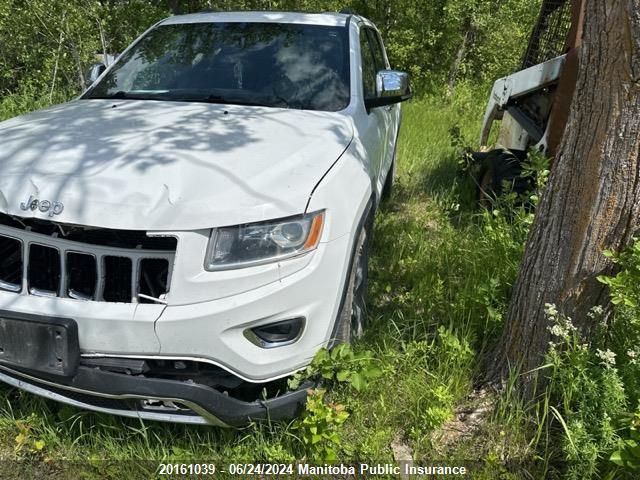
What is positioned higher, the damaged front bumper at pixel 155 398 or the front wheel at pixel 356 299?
the front wheel at pixel 356 299

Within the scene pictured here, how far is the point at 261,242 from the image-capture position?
73.7 inches

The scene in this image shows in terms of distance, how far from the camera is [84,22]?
7.25m

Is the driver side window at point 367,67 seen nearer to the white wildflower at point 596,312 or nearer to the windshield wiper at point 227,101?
the windshield wiper at point 227,101

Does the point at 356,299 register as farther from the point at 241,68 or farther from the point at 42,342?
the point at 241,68

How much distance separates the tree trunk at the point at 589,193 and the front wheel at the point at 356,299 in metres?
0.71

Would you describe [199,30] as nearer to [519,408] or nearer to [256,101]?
[256,101]

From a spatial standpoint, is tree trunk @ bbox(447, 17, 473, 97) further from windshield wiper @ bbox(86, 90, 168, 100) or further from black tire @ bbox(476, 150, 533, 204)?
windshield wiper @ bbox(86, 90, 168, 100)

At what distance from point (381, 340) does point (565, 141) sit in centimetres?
124

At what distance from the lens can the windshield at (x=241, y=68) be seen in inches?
118

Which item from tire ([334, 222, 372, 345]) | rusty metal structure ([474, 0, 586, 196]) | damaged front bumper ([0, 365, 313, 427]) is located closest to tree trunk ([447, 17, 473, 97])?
rusty metal structure ([474, 0, 586, 196])

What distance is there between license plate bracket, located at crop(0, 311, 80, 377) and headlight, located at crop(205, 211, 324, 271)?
0.55m

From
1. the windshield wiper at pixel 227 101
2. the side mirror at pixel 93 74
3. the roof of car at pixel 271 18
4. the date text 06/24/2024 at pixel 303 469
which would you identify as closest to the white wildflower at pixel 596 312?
the date text 06/24/2024 at pixel 303 469

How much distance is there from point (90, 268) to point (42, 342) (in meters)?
0.30

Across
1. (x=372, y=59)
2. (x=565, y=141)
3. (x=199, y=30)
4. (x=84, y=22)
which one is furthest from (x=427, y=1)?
(x=565, y=141)
